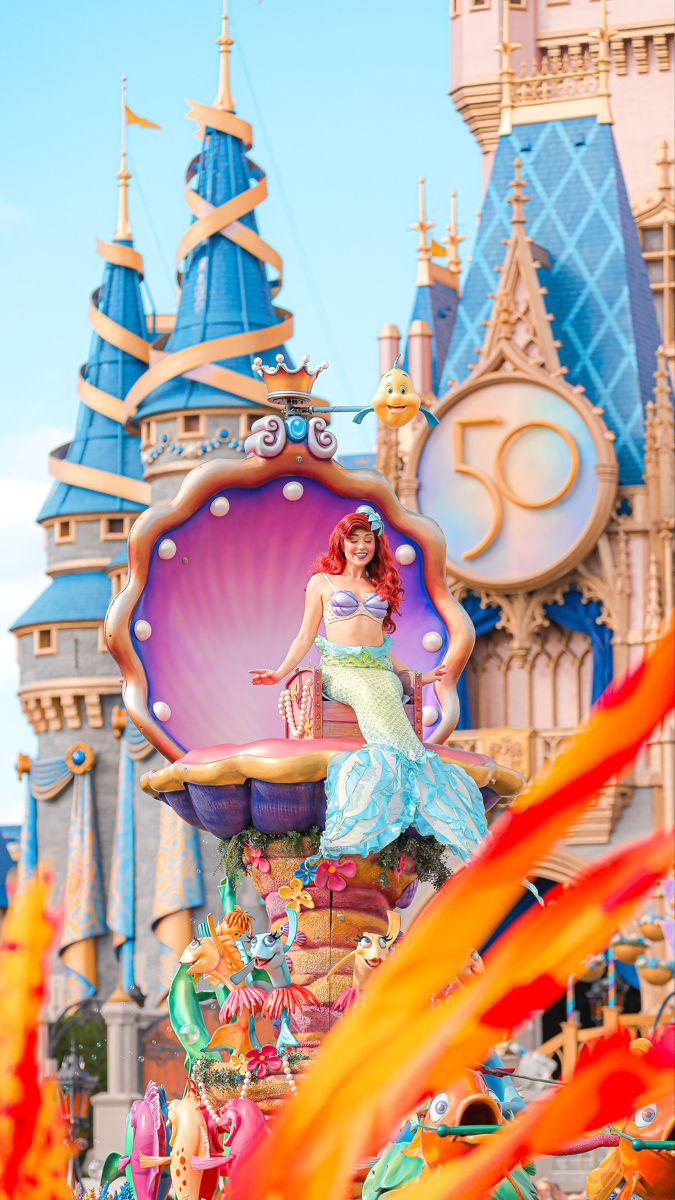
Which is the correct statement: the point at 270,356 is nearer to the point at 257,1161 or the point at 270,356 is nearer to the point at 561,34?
the point at 561,34

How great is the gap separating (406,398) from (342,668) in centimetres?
99

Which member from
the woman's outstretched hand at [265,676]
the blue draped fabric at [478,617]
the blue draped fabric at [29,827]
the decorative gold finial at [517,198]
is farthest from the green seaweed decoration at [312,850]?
the blue draped fabric at [29,827]

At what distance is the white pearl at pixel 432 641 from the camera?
863 cm

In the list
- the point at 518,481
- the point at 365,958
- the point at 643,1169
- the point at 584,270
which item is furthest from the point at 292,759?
the point at 584,270

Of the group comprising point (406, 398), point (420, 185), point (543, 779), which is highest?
point (420, 185)

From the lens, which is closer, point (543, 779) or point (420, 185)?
point (543, 779)

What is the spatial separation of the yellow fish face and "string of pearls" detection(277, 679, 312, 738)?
3.22 feet

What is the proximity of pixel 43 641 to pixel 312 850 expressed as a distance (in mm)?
21692

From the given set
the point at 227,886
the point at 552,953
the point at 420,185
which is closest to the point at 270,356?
the point at 420,185

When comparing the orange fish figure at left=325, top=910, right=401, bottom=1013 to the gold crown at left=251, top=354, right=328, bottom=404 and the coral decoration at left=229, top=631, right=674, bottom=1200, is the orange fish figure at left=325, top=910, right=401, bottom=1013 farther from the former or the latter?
the coral decoration at left=229, top=631, right=674, bottom=1200

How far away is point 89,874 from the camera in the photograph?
88.0 ft

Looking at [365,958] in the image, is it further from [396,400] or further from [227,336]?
[227,336]

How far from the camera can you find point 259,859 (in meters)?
7.74

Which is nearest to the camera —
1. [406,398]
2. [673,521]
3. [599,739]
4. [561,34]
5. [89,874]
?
[599,739]
